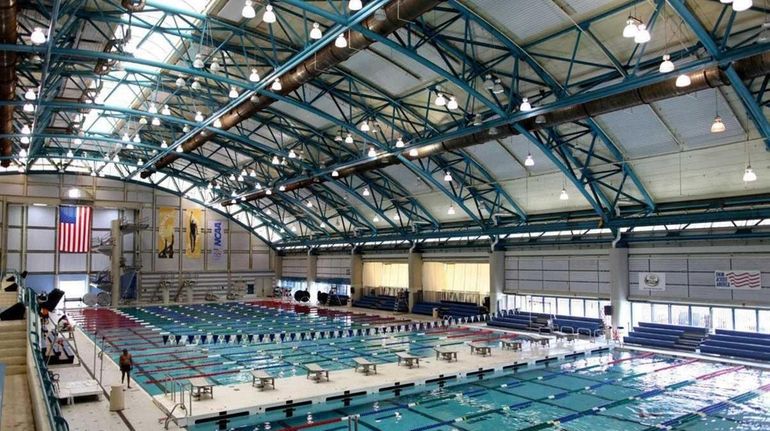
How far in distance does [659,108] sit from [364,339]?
17645 mm

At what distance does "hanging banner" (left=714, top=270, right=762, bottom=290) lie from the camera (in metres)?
22.3

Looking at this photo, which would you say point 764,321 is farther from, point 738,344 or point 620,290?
point 620,290

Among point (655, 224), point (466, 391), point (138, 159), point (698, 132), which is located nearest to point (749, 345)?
point (655, 224)

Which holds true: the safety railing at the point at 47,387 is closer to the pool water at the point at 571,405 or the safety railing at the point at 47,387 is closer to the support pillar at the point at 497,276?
the pool water at the point at 571,405

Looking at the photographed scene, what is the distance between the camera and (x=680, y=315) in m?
26.0

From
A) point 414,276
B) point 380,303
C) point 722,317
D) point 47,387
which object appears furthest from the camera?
point 380,303

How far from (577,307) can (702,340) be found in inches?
297

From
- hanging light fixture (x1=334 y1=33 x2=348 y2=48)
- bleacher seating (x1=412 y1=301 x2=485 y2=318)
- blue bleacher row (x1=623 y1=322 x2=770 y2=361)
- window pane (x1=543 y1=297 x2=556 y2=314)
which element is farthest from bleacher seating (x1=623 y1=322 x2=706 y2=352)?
hanging light fixture (x1=334 y1=33 x2=348 y2=48)

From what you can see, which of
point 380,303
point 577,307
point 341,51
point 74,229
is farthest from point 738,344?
point 74,229

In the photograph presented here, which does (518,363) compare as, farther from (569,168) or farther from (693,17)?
(693,17)

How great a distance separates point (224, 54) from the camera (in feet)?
75.0

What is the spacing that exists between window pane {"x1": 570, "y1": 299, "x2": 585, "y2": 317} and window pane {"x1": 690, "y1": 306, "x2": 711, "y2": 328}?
6203mm

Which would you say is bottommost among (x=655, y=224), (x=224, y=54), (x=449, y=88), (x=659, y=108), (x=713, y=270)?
(x=713, y=270)

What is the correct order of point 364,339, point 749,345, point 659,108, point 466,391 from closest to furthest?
point 466,391 → point 659,108 → point 749,345 → point 364,339
